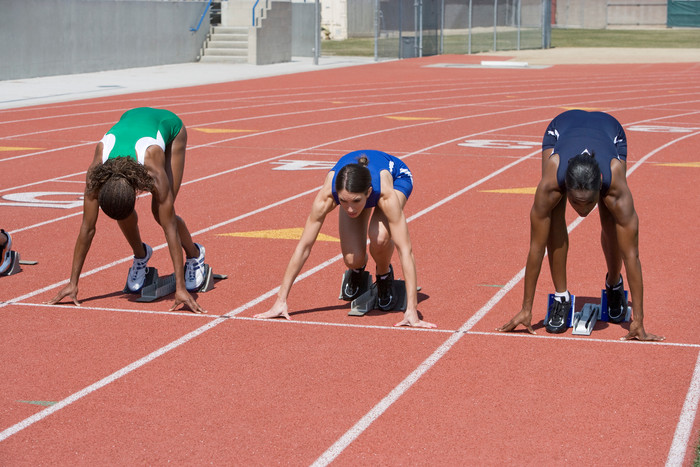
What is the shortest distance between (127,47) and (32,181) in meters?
21.2

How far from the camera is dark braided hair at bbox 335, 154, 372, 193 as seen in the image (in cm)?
657

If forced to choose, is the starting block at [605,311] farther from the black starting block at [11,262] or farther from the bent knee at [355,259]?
the black starting block at [11,262]

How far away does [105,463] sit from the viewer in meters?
4.90

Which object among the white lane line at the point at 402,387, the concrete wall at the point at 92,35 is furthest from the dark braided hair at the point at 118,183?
the concrete wall at the point at 92,35

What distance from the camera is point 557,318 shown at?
695 cm

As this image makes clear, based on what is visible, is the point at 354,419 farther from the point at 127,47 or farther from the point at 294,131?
the point at 127,47

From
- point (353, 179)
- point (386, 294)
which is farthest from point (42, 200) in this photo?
point (353, 179)

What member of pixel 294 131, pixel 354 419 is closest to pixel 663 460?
pixel 354 419

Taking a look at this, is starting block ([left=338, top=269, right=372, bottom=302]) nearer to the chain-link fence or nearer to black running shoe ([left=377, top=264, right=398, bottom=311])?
black running shoe ([left=377, top=264, right=398, bottom=311])

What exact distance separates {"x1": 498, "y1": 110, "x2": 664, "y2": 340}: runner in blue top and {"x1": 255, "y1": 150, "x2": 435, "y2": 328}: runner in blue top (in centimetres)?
81

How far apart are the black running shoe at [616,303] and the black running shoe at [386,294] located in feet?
4.79

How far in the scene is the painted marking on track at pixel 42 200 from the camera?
1150 cm

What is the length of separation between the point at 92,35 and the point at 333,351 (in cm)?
2699

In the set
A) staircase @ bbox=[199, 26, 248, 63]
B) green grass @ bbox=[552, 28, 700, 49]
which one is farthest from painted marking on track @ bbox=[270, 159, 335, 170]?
green grass @ bbox=[552, 28, 700, 49]
